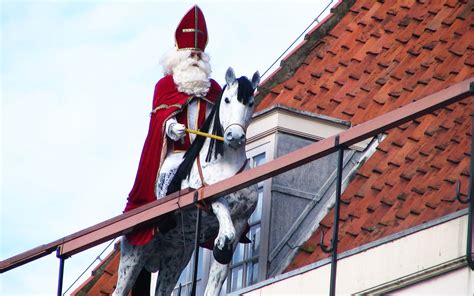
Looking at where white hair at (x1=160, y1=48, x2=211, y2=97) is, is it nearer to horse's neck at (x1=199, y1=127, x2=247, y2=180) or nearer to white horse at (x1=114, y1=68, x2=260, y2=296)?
white horse at (x1=114, y1=68, x2=260, y2=296)

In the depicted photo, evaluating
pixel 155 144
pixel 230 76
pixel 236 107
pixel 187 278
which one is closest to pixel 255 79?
pixel 230 76

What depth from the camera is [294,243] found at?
61.8ft

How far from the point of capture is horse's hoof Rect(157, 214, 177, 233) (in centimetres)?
1803

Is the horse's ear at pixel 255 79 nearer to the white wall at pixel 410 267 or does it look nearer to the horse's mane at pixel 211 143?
the horse's mane at pixel 211 143

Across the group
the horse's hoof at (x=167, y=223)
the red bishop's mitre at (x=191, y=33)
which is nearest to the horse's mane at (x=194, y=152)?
the horse's hoof at (x=167, y=223)

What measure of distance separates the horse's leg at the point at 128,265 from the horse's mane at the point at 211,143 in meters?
0.65

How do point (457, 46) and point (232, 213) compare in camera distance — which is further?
point (457, 46)

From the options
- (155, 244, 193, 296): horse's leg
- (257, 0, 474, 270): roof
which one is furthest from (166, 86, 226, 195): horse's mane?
(257, 0, 474, 270): roof

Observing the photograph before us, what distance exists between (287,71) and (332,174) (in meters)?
1.68

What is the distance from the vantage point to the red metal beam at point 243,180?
15.5 m

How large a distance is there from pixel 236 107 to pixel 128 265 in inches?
73.9

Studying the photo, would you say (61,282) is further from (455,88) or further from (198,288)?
(455,88)

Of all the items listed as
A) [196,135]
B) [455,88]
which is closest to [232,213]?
[196,135]

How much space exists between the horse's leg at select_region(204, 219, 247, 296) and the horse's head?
2.27 feet
